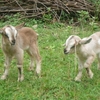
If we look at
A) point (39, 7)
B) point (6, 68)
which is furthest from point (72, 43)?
point (39, 7)

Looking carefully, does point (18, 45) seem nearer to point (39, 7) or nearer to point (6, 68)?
point (6, 68)

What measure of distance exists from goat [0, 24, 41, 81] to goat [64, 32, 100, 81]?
967mm

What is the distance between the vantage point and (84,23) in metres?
11.3

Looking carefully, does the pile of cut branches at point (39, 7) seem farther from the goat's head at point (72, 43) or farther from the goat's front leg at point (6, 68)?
the goat's head at point (72, 43)

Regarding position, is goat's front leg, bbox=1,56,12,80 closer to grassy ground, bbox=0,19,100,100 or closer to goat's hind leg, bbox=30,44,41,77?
grassy ground, bbox=0,19,100,100

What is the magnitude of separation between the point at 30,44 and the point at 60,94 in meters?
1.46

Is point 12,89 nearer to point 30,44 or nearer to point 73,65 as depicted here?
point 30,44

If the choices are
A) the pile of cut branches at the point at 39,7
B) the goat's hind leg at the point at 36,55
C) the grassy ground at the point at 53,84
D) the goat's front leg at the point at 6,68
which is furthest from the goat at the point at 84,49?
the pile of cut branches at the point at 39,7

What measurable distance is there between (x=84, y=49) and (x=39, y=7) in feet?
19.8

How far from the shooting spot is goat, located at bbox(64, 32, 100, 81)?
19.4 ft

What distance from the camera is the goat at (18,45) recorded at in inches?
224

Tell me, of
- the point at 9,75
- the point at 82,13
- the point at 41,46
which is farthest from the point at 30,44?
the point at 82,13

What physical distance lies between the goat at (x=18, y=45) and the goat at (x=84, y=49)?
3.17ft

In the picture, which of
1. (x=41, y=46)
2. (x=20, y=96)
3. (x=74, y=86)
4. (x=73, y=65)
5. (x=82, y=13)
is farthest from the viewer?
(x=82, y=13)
